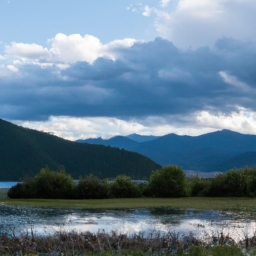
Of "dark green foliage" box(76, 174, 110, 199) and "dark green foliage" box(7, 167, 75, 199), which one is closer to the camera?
"dark green foliage" box(76, 174, 110, 199)

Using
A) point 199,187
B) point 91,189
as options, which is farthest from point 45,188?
point 199,187

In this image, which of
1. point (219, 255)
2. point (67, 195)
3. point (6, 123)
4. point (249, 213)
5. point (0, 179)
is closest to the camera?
point (219, 255)

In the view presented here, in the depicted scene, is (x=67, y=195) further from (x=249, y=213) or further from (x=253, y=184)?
(x=249, y=213)

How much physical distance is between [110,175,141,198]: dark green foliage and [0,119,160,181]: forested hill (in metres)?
110

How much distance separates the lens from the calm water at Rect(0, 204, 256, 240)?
3256cm

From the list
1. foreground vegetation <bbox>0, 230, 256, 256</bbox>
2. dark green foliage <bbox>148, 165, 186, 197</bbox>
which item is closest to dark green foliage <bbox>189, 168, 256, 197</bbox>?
dark green foliage <bbox>148, 165, 186, 197</bbox>

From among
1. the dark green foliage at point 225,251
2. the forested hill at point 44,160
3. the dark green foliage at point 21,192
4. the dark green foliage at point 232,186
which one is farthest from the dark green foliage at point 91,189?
the forested hill at point 44,160

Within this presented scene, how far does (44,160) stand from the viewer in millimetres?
186875

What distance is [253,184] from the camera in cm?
6756

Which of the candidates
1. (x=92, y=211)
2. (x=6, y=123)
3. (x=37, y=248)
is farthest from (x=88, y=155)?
(x=37, y=248)

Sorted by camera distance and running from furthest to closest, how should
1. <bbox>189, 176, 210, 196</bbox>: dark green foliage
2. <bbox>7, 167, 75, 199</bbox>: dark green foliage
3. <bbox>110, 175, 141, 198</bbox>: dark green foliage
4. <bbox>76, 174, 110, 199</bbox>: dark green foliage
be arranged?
<bbox>189, 176, 210, 196</bbox>: dark green foliage < <bbox>110, 175, 141, 198</bbox>: dark green foliage < <bbox>7, 167, 75, 199</bbox>: dark green foliage < <bbox>76, 174, 110, 199</bbox>: dark green foliage

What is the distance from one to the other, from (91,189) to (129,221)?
29.8m

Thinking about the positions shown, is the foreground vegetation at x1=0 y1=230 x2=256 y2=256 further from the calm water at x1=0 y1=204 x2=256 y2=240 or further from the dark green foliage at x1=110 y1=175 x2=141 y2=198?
the dark green foliage at x1=110 y1=175 x2=141 y2=198

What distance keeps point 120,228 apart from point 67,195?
34.7 m
